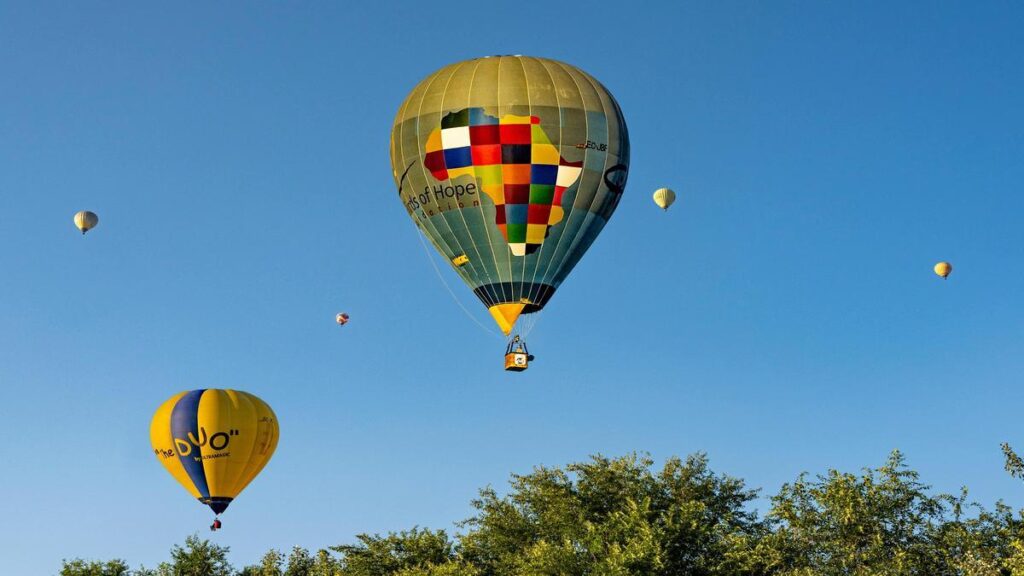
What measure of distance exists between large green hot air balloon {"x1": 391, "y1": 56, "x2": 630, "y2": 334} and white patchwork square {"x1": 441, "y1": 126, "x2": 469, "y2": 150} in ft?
0.14

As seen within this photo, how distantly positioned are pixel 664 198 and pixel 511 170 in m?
17.6

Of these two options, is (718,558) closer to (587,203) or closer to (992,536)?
(992,536)

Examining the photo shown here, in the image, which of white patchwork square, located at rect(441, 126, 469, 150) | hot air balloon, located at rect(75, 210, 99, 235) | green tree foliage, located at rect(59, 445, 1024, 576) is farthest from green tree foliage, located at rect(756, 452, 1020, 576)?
hot air balloon, located at rect(75, 210, 99, 235)

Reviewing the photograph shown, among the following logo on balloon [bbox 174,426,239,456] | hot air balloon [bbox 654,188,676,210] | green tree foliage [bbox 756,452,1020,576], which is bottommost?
green tree foliage [bbox 756,452,1020,576]

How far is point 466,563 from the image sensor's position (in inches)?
2549

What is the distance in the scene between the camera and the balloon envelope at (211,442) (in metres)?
68.9

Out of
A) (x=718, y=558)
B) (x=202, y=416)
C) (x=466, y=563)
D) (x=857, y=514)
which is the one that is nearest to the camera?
(x=857, y=514)

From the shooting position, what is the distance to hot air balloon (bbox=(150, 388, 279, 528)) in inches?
2714

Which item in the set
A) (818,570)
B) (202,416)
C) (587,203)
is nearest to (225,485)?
(202,416)

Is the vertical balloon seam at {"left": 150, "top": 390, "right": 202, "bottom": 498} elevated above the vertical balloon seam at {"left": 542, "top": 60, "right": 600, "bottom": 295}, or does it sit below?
below

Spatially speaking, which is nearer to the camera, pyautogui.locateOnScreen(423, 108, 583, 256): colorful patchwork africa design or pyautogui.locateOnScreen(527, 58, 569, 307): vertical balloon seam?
pyautogui.locateOnScreen(423, 108, 583, 256): colorful patchwork africa design

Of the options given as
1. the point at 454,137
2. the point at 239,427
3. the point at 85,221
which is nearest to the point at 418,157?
the point at 454,137

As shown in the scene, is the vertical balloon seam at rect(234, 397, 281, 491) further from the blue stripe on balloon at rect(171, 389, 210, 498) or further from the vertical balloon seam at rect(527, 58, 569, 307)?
the vertical balloon seam at rect(527, 58, 569, 307)

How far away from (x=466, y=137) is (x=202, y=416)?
18.9 meters
